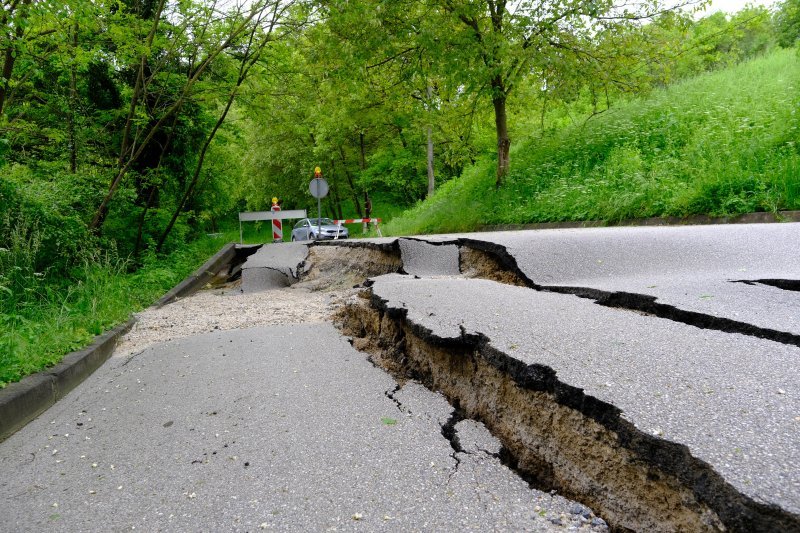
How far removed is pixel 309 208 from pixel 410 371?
115 ft

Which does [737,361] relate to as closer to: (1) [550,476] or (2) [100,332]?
(1) [550,476]

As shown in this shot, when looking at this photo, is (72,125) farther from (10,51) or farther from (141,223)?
(10,51)

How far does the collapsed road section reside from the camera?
160 centimetres

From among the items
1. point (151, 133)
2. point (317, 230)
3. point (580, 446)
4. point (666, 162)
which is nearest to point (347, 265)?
point (151, 133)

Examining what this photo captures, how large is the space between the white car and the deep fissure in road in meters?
18.5

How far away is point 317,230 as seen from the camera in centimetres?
2355

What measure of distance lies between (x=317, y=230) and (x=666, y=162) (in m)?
15.9

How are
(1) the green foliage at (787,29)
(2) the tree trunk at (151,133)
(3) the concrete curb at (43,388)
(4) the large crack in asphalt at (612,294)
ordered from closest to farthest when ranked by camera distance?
(4) the large crack in asphalt at (612,294), (3) the concrete curb at (43,388), (2) the tree trunk at (151,133), (1) the green foliage at (787,29)

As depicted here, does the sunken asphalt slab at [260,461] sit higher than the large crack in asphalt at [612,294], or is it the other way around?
the large crack in asphalt at [612,294]

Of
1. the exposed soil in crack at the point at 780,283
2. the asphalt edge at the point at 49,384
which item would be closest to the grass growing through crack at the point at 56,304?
the asphalt edge at the point at 49,384

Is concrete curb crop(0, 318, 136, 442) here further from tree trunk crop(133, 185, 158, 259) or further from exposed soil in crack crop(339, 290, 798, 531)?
tree trunk crop(133, 185, 158, 259)

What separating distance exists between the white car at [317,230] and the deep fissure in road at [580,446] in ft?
60.8

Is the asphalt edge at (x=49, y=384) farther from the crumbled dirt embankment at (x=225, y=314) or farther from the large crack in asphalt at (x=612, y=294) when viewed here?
the large crack in asphalt at (x=612, y=294)

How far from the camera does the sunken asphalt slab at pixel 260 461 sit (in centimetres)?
207
